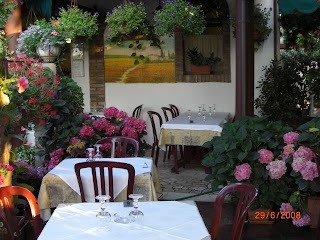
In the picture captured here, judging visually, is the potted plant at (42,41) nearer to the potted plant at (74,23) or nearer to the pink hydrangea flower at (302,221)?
the potted plant at (74,23)

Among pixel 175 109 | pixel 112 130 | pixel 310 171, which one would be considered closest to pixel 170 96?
pixel 175 109

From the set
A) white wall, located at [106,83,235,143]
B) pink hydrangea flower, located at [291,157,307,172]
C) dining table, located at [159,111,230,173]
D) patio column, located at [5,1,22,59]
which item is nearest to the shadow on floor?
pink hydrangea flower, located at [291,157,307,172]

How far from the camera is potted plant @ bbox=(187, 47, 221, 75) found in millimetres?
9547

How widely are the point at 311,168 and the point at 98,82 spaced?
6013 mm

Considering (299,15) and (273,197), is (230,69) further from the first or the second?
(273,197)

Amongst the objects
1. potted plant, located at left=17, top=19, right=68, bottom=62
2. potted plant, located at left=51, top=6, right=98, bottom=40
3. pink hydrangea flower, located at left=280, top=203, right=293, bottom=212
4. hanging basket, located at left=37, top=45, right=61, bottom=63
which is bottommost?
pink hydrangea flower, located at left=280, top=203, right=293, bottom=212

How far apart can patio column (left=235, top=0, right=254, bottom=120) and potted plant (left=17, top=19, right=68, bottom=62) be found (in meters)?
2.46

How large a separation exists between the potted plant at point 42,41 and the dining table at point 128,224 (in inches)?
144

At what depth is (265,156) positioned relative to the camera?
5.12m

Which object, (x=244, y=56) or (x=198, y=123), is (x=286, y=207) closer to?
(x=244, y=56)

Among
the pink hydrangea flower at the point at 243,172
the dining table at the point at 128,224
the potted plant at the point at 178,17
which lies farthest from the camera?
the potted plant at the point at 178,17

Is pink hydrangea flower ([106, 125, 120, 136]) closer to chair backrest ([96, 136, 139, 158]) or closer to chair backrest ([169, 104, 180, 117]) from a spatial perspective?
chair backrest ([96, 136, 139, 158])

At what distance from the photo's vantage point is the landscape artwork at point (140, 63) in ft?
32.1

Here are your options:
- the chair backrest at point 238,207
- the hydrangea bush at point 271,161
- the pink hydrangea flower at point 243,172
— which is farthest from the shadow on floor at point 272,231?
the chair backrest at point 238,207
